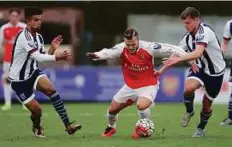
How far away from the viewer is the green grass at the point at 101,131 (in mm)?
12180

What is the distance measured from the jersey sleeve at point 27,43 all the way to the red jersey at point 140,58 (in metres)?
1.20

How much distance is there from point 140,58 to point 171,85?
11.6m

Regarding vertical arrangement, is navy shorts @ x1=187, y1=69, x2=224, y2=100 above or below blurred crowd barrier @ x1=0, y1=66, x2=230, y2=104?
above

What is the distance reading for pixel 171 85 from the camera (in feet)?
80.8

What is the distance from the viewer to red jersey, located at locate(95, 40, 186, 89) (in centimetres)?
1302

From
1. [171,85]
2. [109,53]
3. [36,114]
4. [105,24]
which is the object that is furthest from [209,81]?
[105,24]

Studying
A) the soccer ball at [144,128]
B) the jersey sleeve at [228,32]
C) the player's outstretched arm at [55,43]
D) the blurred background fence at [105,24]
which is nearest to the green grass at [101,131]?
the soccer ball at [144,128]

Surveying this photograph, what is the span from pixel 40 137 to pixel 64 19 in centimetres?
1310

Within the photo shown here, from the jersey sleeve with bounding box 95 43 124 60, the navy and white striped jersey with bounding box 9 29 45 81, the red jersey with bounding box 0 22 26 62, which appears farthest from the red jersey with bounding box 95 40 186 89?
the red jersey with bounding box 0 22 26 62

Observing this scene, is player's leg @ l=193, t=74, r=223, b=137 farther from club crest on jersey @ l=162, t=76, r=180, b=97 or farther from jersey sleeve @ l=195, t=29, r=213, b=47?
club crest on jersey @ l=162, t=76, r=180, b=97

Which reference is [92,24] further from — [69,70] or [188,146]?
[188,146]

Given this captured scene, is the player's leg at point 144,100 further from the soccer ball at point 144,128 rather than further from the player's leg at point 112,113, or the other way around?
the player's leg at point 112,113

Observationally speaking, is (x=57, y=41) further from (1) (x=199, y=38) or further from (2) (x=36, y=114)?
(1) (x=199, y=38)

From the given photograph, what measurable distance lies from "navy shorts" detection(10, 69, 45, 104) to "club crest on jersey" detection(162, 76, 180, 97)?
11.3 meters
